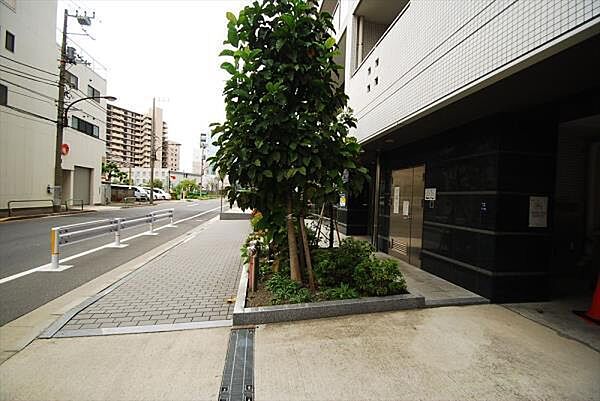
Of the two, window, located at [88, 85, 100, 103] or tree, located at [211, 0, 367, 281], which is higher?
window, located at [88, 85, 100, 103]

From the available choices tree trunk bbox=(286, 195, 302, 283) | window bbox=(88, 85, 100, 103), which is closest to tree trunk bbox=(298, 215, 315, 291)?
tree trunk bbox=(286, 195, 302, 283)

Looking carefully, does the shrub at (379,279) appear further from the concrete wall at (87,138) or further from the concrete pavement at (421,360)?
the concrete wall at (87,138)

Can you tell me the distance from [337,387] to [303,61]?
4081 millimetres

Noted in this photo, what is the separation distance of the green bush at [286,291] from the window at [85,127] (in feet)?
101

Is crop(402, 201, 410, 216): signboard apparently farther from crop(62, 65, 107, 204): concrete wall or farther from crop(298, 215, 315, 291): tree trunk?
crop(62, 65, 107, 204): concrete wall

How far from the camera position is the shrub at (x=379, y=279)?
475 cm

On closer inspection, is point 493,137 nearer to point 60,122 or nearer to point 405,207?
point 405,207

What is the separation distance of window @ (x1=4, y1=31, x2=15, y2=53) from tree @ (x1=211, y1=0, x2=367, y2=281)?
21.9 meters

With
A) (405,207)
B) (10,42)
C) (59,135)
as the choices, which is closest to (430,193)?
(405,207)

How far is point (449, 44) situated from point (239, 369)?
200 inches

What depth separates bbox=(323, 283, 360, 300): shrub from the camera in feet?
15.4

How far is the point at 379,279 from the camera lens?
4.73m

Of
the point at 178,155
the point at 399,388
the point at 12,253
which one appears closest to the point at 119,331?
the point at 399,388

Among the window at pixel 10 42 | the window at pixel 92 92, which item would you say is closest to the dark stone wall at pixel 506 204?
the window at pixel 10 42
